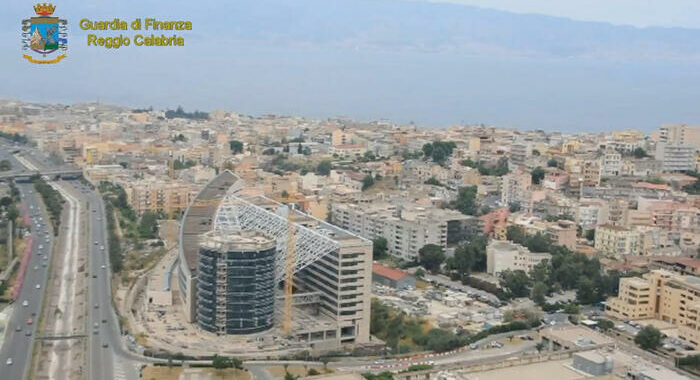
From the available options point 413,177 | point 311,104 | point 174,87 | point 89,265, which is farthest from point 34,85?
point 89,265

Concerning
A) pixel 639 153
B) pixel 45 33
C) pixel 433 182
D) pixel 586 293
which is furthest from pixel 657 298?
pixel 639 153

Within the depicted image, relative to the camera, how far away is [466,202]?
46.6 ft

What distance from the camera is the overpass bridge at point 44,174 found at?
16.6 metres

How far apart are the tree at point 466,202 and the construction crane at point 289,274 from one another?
507 cm

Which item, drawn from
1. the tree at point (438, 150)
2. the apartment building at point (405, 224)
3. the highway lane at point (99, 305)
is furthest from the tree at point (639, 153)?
the highway lane at point (99, 305)

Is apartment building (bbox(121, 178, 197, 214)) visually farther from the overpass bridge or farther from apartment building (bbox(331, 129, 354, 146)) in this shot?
apartment building (bbox(331, 129, 354, 146))

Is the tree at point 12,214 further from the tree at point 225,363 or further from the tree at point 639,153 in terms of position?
the tree at point 639,153

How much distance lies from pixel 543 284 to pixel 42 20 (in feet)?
18.9

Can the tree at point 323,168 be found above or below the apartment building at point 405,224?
above

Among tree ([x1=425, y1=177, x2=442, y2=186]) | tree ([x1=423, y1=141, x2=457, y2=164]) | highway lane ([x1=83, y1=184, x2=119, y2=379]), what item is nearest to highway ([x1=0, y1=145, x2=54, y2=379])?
highway lane ([x1=83, y1=184, x2=119, y2=379])

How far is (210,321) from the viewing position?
8469 mm

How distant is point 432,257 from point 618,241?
7.65 ft

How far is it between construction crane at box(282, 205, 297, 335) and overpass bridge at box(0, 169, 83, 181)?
8688 mm

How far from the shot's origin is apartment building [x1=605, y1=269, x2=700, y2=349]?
9094mm
